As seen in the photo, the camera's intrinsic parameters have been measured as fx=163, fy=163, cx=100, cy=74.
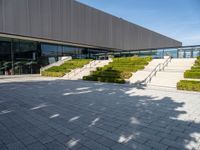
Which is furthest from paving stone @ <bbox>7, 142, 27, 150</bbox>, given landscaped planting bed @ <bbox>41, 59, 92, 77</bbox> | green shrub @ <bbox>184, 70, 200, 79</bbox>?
landscaped planting bed @ <bbox>41, 59, 92, 77</bbox>

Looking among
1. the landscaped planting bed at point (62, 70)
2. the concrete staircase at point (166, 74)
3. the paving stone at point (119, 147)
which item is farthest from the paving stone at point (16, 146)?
the landscaped planting bed at point (62, 70)

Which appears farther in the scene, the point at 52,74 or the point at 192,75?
the point at 52,74

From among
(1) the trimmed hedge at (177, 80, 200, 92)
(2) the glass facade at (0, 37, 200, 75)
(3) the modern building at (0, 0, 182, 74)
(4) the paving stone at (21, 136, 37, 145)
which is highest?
(3) the modern building at (0, 0, 182, 74)

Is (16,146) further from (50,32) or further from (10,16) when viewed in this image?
(50,32)

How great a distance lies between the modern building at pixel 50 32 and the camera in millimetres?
19578

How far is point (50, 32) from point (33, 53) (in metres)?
3.80

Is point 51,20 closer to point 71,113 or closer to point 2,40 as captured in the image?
point 2,40

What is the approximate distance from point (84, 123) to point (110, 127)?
0.81m

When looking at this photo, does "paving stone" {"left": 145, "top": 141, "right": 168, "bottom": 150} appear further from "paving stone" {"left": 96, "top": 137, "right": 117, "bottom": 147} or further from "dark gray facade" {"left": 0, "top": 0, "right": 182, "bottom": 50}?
"dark gray facade" {"left": 0, "top": 0, "right": 182, "bottom": 50}

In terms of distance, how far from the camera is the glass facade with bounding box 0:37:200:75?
19.9 m

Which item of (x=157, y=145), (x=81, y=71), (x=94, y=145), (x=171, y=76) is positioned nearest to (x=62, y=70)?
(x=81, y=71)

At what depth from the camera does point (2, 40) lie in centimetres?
1992

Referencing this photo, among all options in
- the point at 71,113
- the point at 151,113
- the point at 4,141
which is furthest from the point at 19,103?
the point at 151,113

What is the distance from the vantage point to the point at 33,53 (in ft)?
74.8
